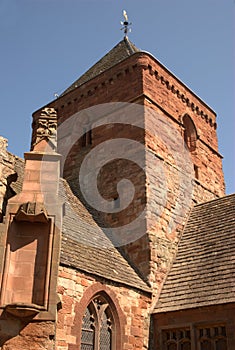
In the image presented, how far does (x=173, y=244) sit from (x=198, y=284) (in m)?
2.21

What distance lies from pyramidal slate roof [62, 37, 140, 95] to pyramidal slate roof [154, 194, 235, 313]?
7.57 meters

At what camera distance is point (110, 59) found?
18328 mm

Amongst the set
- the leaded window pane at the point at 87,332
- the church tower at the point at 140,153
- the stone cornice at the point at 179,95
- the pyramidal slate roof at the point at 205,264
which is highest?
the stone cornice at the point at 179,95

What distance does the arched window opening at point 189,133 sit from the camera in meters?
16.4

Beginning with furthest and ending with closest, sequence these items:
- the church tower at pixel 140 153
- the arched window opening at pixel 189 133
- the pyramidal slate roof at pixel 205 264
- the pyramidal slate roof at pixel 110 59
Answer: the pyramidal slate roof at pixel 110 59 < the arched window opening at pixel 189 133 < the church tower at pixel 140 153 < the pyramidal slate roof at pixel 205 264

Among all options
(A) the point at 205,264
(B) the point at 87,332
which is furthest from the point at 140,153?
(B) the point at 87,332

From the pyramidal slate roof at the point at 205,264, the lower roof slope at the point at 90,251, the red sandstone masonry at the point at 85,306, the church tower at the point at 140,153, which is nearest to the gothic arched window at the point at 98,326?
the red sandstone masonry at the point at 85,306

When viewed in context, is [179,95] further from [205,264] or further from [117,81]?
[205,264]

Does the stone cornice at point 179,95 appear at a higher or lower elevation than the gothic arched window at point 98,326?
higher

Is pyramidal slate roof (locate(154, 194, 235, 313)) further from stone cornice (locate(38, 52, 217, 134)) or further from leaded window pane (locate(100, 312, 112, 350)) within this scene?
stone cornice (locate(38, 52, 217, 134))

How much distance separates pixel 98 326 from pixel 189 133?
9.37 meters

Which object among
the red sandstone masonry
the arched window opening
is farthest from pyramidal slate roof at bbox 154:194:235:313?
the arched window opening

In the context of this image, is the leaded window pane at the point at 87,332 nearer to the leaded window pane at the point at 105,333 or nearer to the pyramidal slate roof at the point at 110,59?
the leaded window pane at the point at 105,333

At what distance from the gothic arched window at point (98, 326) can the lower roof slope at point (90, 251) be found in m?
0.64
